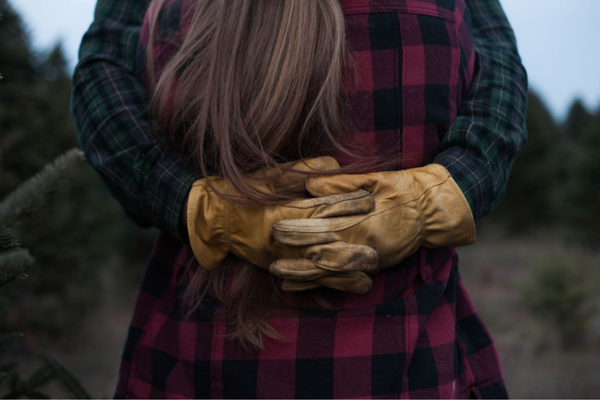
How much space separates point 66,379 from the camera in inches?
46.4

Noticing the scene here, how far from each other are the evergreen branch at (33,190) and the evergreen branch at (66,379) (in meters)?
0.55

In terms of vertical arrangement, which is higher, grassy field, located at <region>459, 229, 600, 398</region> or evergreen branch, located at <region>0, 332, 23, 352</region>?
evergreen branch, located at <region>0, 332, 23, 352</region>

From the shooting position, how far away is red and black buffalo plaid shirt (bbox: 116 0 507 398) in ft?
3.78

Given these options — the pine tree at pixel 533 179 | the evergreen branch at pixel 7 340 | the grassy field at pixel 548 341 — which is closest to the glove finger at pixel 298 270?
the evergreen branch at pixel 7 340

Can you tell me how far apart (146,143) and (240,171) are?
317mm

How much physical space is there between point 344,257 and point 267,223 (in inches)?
7.6

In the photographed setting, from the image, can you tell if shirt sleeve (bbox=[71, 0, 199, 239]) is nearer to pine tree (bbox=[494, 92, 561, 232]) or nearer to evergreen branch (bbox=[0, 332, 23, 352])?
evergreen branch (bbox=[0, 332, 23, 352])

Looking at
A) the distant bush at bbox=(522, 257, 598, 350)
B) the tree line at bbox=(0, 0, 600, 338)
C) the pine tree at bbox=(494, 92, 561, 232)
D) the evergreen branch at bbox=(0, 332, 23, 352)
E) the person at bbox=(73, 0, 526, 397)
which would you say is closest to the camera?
the evergreen branch at bbox=(0, 332, 23, 352)

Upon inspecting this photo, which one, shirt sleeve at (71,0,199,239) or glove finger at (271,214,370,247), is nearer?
glove finger at (271,214,370,247)

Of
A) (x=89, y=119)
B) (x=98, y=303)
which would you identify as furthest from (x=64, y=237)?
(x=89, y=119)

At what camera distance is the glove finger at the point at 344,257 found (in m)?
1.06

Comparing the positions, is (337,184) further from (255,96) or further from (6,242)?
(6,242)

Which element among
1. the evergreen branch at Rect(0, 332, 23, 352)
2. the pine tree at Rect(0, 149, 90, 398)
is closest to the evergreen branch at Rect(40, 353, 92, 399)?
the pine tree at Rect(0, 149, 90, 398)

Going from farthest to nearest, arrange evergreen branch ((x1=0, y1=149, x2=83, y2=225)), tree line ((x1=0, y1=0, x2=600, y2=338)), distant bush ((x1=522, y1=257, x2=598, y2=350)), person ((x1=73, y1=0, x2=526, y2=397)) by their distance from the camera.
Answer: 1. distant bush ((x1=522, y1=257, x2=598, y2=350))
2. tree line ((x1=0, y1=0, x2=600, y2=338))
3. person ((x1=73, y1=0, x2=526, y2=397))
4. evergreen branch ((x1=0, y1=149, x2=83, y2=225))
